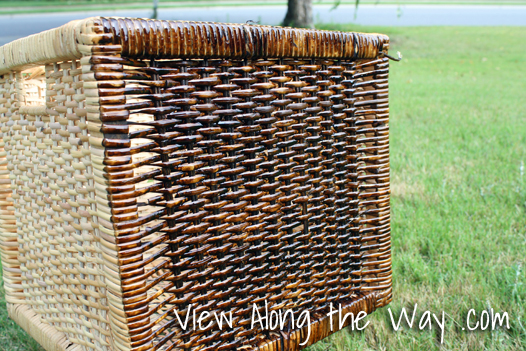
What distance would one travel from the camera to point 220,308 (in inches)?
35.7

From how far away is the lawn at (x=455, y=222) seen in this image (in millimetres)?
1231

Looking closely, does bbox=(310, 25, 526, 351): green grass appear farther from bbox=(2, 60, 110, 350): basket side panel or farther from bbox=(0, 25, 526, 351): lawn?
bbox=(2, 60, 110, 350): basket side panel

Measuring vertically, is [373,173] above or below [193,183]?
below

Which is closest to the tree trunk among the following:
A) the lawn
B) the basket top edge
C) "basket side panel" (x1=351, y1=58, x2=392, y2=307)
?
the lawn

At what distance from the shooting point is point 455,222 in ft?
6.18

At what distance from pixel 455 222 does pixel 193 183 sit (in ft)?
4.85

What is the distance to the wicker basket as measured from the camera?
0.73 metres

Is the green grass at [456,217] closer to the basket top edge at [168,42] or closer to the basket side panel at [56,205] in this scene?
the basket side panel at [56,205]

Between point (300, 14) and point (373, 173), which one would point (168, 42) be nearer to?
point (373, 173)

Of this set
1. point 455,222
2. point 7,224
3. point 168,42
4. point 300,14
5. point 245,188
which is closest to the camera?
point 168,42

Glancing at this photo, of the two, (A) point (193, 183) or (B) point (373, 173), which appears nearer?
(A) point (193, 183)

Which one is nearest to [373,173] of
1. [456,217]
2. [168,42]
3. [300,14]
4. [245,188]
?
[245,188]

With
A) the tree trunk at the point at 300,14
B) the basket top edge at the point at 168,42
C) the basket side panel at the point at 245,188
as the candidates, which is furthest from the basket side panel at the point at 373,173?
the tree trunk at the point at 300,14

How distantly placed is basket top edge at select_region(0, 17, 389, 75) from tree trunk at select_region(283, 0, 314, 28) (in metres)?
7.38
